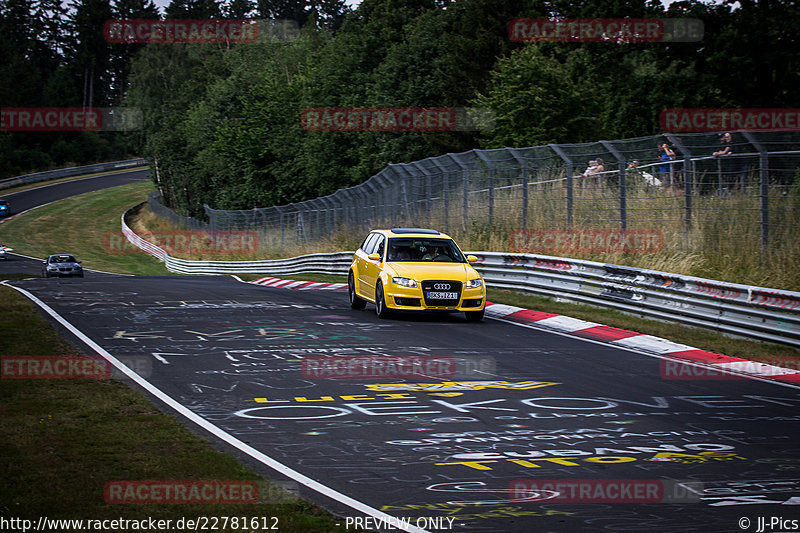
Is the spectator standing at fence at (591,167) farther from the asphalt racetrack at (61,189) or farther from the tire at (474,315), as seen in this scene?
the asphalt racetrack at (61,189)

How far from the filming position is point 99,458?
6.77m

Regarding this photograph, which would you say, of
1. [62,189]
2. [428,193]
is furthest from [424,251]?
[62,189]

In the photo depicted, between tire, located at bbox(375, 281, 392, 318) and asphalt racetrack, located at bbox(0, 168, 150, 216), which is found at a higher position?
asphalt racetrack, located at bbox(0, 168, 150, 216)

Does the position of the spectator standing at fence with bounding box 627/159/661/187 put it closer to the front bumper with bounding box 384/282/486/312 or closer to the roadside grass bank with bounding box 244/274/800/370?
the roadside grass bank with bounding box 244/274/800/370

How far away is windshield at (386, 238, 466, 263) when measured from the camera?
16.9 meters

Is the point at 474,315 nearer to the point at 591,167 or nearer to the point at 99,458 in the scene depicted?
the point at 591,167

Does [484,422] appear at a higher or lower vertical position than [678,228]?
lower

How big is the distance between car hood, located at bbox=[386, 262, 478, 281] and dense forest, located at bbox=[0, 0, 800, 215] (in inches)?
873

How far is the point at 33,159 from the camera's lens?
354 feet

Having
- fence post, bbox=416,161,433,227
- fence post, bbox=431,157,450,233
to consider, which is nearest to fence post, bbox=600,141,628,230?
fence post, bbox=431,157,450,233

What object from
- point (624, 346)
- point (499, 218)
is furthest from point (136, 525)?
point (499, 218)

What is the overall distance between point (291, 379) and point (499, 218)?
41.9 ft

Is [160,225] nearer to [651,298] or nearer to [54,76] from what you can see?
[54,76]

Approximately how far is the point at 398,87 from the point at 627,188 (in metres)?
38.7
